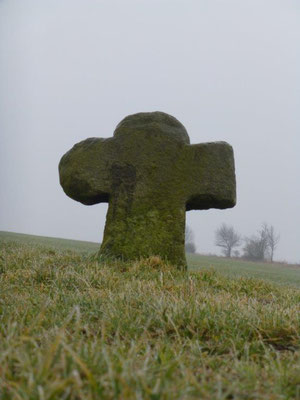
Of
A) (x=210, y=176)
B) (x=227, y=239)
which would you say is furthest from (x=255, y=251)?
(x=210, y=176)

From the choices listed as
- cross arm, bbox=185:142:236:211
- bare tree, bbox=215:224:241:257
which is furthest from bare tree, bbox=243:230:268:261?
cross arm, bbox=185:142:236:211

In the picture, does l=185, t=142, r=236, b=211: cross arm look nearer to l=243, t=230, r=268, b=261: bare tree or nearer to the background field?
the background field

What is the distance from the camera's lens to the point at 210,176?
5.52 metres

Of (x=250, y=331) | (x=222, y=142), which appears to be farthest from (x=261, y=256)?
(x=250, y=331)

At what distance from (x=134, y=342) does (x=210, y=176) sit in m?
3.99

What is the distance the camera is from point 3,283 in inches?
139

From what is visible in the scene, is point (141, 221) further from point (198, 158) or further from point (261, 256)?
point (261, 256)

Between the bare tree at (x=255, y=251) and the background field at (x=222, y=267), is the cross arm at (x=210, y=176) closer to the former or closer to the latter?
the background field at (x=222, y=267)

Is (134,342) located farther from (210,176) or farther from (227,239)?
(227,239)

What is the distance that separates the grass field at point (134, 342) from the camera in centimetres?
118

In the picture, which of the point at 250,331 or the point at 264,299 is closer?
the point at 250,331

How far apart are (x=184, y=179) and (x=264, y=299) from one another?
2296mm

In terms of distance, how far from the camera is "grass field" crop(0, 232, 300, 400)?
1185mm

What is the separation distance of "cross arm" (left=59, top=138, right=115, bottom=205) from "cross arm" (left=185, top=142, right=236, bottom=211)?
1288 millimetres
